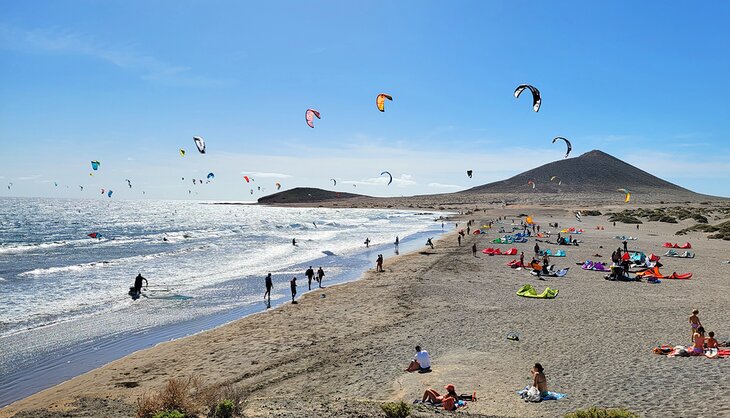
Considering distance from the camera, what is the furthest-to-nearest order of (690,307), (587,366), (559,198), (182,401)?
(559,198) < (690,307) < (587,366) < (182,401)

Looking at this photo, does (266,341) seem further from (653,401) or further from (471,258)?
(471,258)

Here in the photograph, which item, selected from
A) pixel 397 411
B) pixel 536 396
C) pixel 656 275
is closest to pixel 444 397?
pixel 397 411

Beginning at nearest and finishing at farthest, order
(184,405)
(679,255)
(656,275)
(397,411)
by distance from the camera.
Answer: (397,411)
(184,405)
(656,275)
(679,255)

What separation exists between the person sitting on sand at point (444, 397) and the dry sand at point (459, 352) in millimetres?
282

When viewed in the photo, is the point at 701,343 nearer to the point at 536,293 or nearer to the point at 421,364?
the point at 421,364

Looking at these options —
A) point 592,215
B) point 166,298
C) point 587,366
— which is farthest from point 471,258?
point 592,215

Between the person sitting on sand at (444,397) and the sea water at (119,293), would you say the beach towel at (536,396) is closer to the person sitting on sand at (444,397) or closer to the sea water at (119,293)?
the person sitting on sand at (444,397)

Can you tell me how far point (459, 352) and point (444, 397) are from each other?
10.9 ft

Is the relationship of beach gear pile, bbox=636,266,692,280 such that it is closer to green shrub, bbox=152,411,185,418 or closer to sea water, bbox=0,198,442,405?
→ sea water, bbox=0,198,442,405

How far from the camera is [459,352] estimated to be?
10.8 m

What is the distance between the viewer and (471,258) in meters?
27.8

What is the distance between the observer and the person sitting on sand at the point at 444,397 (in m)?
7.45

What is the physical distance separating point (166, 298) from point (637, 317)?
16964 millimetres

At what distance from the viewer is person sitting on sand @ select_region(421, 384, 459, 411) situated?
7.45 metres
